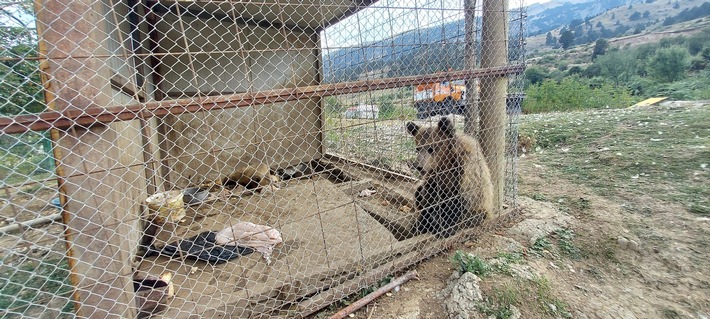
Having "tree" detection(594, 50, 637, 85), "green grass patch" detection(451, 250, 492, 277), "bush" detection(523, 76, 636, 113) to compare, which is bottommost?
"green grass patch" detection(451, 250, 492, 277)

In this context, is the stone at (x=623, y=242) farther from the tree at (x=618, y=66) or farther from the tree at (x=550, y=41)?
the tree at (x=550, y=41)

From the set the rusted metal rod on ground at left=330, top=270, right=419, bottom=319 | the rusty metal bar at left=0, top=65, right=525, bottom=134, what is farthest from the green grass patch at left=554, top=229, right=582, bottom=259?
the rusty metal bar at left=0, top=65, right=525, bottom=134

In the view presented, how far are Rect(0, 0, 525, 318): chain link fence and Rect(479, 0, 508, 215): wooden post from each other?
2 cm

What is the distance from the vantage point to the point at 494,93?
3.16 meters

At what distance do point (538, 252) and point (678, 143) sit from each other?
162 inches

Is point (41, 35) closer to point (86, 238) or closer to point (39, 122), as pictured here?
point (39, 122)

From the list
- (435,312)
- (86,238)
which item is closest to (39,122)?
(86,238)

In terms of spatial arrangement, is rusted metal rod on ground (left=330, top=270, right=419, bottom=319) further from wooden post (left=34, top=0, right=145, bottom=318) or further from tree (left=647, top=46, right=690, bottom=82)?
tree (left=647, top=46, right=690, bottom=82)

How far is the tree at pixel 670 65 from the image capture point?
79.5 feet

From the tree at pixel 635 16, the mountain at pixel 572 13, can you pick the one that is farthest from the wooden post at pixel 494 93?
the mountain at pixel 572 13

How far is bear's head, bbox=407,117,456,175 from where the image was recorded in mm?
3350

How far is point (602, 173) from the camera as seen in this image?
4441 mm

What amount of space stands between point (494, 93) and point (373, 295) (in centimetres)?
233

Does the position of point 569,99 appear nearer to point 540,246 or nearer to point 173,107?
point 540,246
